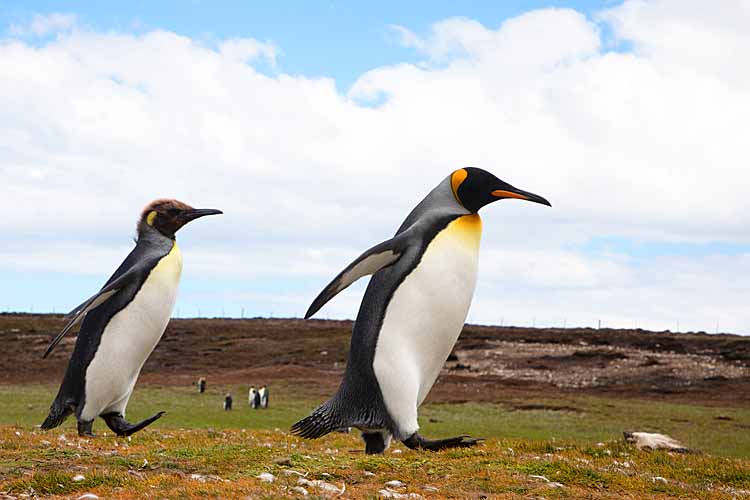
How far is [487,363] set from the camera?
46688mm

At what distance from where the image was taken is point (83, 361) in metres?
11.4

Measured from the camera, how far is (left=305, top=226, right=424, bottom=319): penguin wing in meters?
8.05

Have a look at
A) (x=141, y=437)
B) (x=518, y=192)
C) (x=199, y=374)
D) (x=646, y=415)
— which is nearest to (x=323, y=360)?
(x=199, y=374)

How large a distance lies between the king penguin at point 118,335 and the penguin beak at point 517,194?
197 inches

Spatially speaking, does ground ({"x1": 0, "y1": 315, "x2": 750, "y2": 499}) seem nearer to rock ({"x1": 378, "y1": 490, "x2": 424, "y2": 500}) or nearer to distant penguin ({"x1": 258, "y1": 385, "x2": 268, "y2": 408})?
rock ({"x1": 378, "y1": 490, "x2": 424, "y2": 500})

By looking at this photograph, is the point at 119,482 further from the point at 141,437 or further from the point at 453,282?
the point at 141,437

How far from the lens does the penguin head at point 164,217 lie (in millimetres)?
12094

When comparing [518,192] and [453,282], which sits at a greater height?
[518,192]

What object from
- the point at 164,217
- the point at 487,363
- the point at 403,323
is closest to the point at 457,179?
the point at 403,323

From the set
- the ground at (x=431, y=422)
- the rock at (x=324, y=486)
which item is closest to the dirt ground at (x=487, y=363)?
the ground at (x=431, y=422)

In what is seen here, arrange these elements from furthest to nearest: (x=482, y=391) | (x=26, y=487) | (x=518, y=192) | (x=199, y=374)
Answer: (x=199, y=374)
(x=482, y=391)
(x=518, y=192)
(x=26, y=487)

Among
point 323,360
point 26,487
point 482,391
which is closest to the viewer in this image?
point 26,487

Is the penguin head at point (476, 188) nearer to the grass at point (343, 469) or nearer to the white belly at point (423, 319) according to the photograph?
the white belly at point (423, 319)

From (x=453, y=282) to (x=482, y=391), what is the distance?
2792cm
